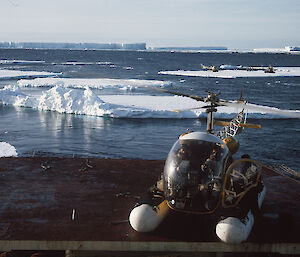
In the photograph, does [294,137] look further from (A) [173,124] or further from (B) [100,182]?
(B) [100,182]

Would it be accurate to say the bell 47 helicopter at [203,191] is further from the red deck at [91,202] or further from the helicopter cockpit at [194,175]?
the red deck at [91,202]

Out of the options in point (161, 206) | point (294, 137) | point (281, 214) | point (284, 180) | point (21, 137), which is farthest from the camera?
point (294, 137)

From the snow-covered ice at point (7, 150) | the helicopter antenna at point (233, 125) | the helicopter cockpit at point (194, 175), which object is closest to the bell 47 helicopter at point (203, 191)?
the helicopter cockpit at point (194, 175)

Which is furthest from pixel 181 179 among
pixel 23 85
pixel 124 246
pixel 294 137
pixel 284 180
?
pixel 23 85

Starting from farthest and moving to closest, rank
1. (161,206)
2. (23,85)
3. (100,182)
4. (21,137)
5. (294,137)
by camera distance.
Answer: (23,85) < (294,137) < (21,137) < (100,182) < (161,206)

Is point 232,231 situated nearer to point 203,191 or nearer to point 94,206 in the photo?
point 203,191


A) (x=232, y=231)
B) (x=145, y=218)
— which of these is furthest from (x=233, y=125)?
(x=145, y=218)
